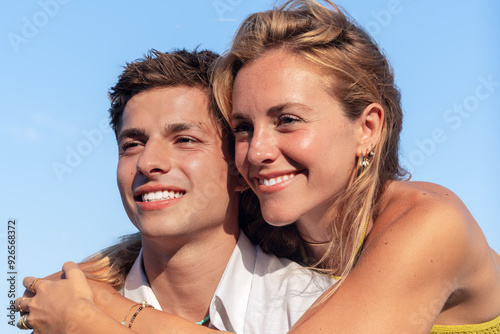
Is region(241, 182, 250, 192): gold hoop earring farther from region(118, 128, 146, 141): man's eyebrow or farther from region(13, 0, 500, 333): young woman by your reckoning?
region(118, 128, 146, 141): man's eyebrow

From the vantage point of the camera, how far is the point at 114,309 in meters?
3.79

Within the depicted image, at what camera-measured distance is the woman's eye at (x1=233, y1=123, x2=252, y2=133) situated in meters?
3.77

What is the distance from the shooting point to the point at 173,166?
3.88m

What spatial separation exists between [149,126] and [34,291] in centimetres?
144

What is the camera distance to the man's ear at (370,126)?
3.69 meters

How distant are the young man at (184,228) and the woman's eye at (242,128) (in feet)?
0.82

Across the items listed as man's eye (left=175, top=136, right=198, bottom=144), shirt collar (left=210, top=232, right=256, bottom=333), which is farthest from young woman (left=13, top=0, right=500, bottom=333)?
shirt collar (left=210, top=232, right=256, bottom=333)

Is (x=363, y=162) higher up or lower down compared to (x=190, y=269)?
higher up

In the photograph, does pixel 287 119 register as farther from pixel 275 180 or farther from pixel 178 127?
pixel 178 127

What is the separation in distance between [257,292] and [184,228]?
704 mm

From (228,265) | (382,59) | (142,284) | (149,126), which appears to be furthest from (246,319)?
(382,59)

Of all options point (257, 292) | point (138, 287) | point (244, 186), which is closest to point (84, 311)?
point (138, 287)

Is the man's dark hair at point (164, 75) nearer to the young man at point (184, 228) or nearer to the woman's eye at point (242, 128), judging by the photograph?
the young man at point (184, 228)

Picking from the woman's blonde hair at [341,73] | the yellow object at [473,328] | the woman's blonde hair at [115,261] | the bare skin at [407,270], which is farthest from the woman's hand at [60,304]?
the yellow object at [473,328]
